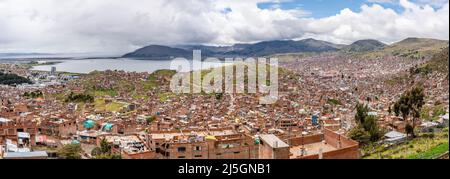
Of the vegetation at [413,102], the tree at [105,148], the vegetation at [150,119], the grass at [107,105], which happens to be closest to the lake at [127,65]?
the grass at [107,105]

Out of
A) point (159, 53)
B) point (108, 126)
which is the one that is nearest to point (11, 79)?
point (159, 53)

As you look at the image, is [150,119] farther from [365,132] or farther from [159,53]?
[159,53]

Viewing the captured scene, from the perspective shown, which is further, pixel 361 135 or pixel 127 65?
pixel 127 65
